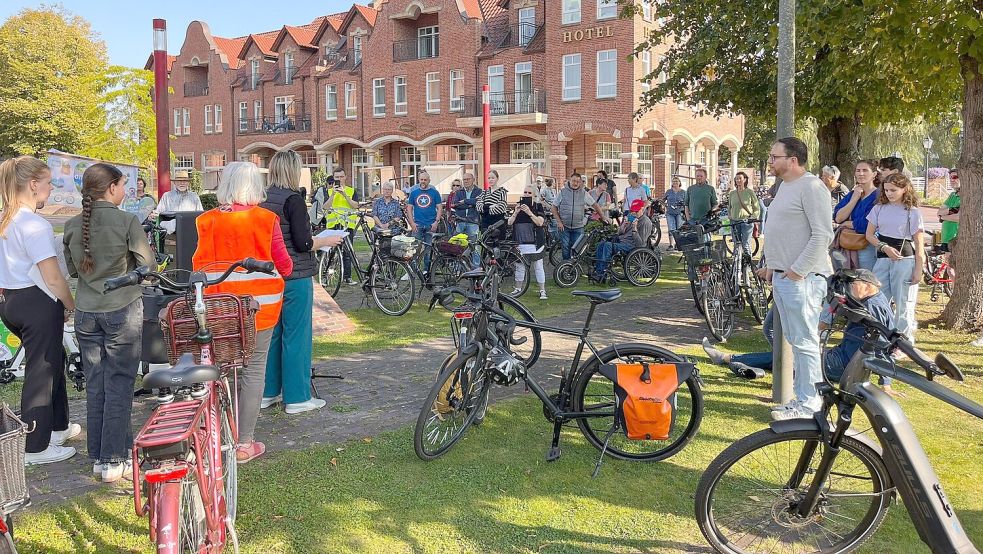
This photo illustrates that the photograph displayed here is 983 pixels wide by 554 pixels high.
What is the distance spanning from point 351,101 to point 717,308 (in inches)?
1377

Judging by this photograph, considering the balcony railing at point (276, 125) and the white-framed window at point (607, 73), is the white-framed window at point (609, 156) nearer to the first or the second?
the white-framed window at point (607, 73)

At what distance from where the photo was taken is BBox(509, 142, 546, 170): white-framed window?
33969 mm

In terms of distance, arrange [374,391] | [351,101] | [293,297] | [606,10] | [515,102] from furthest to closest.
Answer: [351,101], [515,102], [606,10], [374,391], [293,297]

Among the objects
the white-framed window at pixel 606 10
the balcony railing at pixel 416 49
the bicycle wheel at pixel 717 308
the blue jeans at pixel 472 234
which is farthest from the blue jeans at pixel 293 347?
the balcony railing at pixel 416 49

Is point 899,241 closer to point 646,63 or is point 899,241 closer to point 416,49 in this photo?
point 646,63

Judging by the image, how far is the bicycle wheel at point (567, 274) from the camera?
506 inches

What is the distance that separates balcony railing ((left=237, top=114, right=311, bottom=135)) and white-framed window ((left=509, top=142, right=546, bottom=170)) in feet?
45.8

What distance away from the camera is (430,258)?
12008mm

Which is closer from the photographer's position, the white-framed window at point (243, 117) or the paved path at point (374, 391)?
the paved path at point (374, 391)

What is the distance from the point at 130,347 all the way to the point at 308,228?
4.82ft

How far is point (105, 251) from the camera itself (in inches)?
173

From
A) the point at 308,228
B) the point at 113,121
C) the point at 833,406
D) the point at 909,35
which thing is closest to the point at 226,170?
the point at 308,228

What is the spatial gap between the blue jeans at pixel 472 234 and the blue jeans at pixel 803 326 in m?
6.63

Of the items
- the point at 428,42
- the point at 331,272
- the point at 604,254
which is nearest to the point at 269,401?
the point at 331,272
